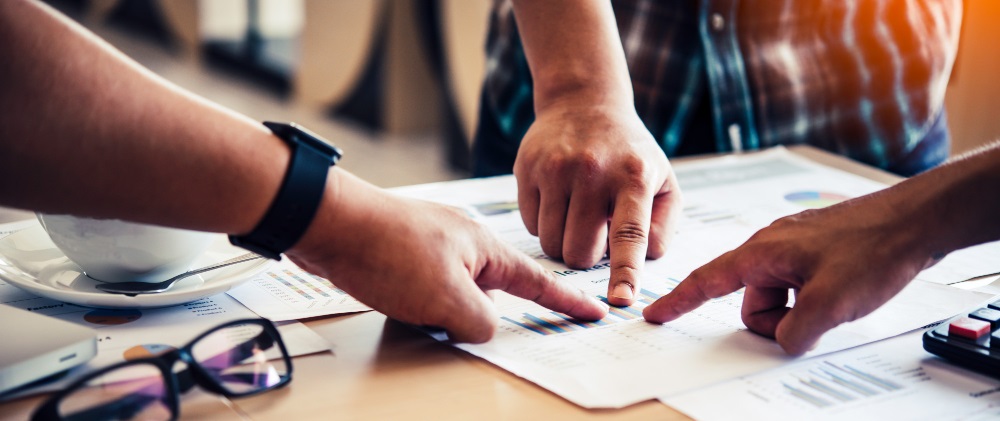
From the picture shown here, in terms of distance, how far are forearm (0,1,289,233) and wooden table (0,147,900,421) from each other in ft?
0.34

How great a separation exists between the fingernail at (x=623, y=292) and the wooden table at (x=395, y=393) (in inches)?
5.3

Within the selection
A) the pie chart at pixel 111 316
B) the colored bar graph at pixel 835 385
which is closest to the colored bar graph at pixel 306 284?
the pie chart at pixel 111 316

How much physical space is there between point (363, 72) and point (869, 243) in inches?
109

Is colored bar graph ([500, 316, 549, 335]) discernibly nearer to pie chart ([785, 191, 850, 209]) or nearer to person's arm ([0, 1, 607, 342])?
person's arm ([0, 1, 607, 342])

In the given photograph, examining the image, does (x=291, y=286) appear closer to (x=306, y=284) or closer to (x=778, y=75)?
(x=306, y=284)

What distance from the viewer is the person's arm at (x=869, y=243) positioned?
57cm

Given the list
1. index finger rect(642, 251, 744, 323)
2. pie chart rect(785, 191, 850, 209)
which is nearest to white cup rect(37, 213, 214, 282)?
index finger rect(642, 251, 744, 323)

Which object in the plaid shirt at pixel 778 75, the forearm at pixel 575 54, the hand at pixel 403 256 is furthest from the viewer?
the plaid shirt at pixel 778 75

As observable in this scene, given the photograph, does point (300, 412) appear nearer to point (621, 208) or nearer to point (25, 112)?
point (25, 112)

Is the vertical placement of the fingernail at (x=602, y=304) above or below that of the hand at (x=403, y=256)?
below

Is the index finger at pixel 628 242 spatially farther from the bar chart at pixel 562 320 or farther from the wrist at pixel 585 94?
the wrist at pixel 585 94

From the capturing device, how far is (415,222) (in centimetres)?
58

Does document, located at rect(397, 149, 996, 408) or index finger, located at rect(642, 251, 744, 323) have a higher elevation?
index finger, located at rect(642, 251, 744, 323)

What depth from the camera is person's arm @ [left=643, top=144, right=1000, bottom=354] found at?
57 centimetres
